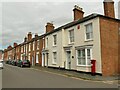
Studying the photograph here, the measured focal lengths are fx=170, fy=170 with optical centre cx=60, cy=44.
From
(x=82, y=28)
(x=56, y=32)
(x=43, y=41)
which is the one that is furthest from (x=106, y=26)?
(x=43, y=41)

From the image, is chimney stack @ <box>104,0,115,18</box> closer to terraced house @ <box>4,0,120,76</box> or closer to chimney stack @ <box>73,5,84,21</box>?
terraced house @ <box>4,0,120,76</box>

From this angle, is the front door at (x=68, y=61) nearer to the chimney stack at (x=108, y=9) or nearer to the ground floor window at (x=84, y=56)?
the ground floor window at (x=84, y=56)

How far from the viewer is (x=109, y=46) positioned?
56.0 feet

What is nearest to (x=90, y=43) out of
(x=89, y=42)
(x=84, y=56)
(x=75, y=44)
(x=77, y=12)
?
(x=89, y=42)

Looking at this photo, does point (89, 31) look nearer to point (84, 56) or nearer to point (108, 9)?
point (84, 56)

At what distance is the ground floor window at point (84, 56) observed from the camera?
696 inches

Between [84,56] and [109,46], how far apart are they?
9.49 ft

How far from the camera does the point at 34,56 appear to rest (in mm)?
35344

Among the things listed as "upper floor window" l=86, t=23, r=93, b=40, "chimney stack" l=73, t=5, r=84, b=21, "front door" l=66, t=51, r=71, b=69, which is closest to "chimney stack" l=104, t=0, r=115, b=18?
"upper floor window" l=86, t=23, r=93, b=40

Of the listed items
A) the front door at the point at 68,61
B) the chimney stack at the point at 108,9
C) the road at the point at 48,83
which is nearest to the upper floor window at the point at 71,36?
the front door at the point at 68,61

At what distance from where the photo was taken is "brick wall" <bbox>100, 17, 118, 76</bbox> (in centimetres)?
1636

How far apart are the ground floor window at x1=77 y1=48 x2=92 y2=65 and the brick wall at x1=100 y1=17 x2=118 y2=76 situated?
1616 mm

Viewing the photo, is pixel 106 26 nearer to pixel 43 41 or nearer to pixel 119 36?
pixel 119 36

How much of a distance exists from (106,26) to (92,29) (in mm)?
1426
